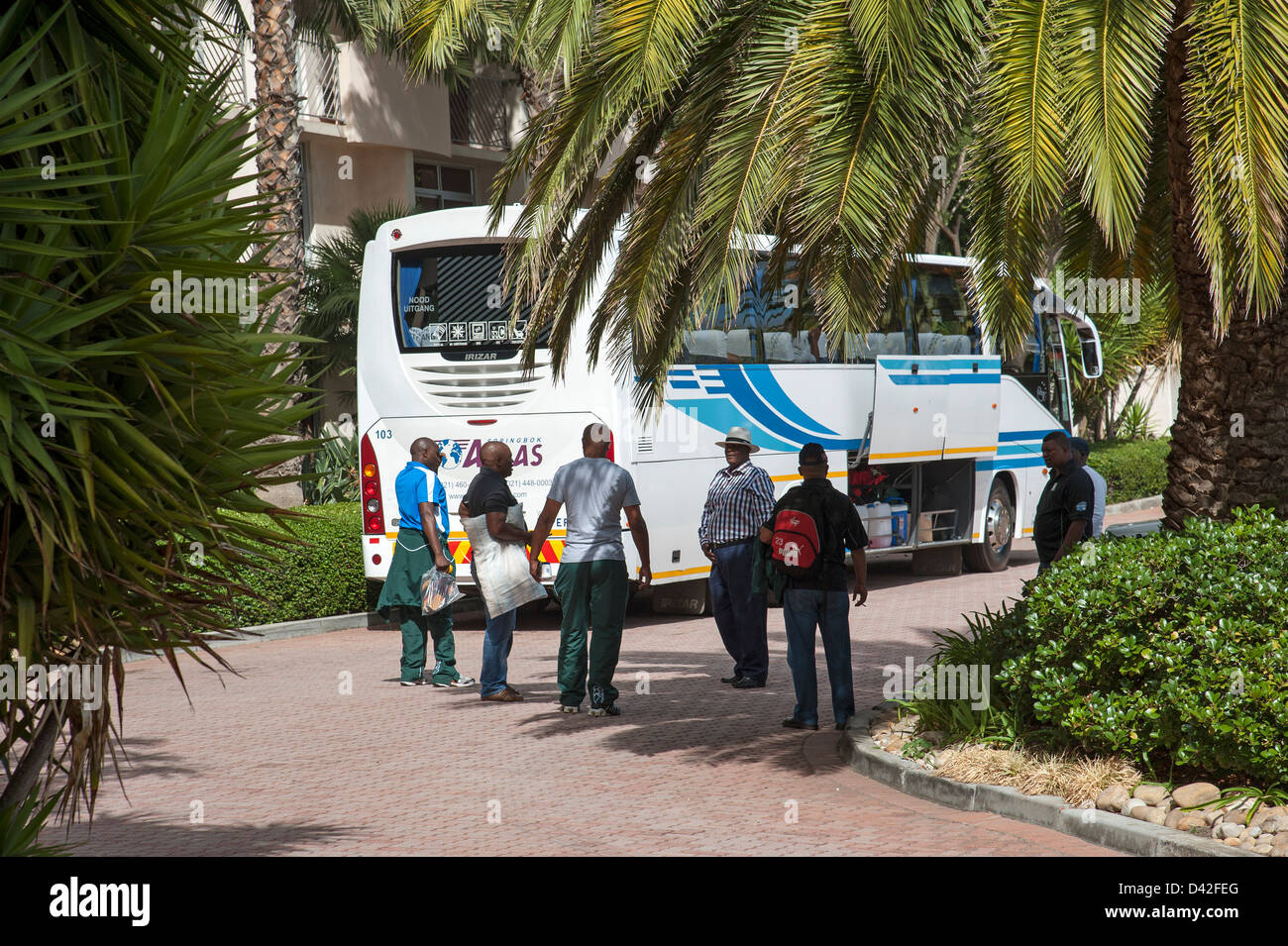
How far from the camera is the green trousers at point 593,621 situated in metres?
9.23

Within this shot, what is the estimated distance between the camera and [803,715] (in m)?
8.70

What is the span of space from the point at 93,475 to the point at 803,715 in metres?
5.71

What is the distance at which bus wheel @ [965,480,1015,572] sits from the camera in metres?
18.7

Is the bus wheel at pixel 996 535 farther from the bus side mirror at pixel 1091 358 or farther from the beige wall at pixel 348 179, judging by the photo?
the beige wall at pixel 348 179

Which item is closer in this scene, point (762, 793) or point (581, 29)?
point (762, 793)

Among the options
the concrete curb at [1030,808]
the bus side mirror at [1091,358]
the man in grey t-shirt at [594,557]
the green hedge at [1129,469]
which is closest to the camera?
the concrete curb at [1030,808]

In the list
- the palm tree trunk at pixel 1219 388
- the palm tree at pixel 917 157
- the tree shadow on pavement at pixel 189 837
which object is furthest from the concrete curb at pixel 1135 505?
the tree shadow on pavement at pixel 189 837

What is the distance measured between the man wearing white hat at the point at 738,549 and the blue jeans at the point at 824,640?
1.65 meters

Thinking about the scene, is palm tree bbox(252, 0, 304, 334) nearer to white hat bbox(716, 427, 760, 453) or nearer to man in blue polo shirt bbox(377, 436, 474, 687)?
man in blue polo shirt bbox(377, 436, 474, 687)

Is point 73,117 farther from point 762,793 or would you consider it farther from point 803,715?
point 803,715

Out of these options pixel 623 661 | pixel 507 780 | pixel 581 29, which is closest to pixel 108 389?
pixel 507 780

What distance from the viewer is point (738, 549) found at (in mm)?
10477

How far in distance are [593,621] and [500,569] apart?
83cm

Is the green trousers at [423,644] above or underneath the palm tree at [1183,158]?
underneath
